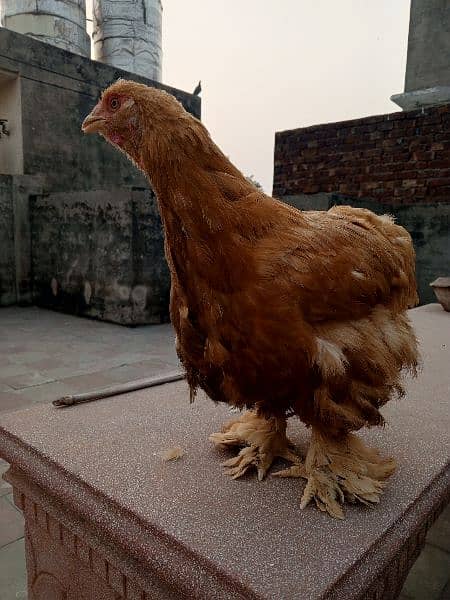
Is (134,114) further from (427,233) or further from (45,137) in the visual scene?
(45,137)

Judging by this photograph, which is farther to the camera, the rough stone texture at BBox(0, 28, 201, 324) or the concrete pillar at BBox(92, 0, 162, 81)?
the concrete pillar at BBox(92, 0, 162, 81)

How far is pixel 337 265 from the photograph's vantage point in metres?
1.01

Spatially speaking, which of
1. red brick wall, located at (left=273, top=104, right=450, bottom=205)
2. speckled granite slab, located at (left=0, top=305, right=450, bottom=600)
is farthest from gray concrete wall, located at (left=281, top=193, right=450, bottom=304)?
speckled granite slab, located at (left=0, top=305, right=450, bottom=600)

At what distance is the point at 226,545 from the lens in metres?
0.96

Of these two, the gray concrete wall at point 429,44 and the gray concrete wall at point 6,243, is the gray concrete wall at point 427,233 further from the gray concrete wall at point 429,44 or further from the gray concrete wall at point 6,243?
the gray concrete wall at point 6,243

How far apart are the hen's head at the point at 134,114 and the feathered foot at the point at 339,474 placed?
0.87 metres

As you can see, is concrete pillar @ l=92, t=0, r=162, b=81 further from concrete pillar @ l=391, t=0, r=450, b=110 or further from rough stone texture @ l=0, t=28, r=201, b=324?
concrete pillar @ l=391, t=0, r=450, b=110

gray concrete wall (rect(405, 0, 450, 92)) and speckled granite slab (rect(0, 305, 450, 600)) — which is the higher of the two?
gray concrete wall (rect(405, 0, 450, 92))

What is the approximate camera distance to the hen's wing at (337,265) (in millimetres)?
978

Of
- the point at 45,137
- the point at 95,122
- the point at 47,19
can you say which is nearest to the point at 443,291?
the point at 95,122

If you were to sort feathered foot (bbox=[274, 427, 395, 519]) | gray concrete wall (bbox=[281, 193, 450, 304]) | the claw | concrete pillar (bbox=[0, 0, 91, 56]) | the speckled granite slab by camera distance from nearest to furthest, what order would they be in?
the speckled granite slab, feathered foot (bbox=[274, 427, 395, 519]), the claw, gray concrete wall (bbox=[281, 193, 450, 304]), concrete pillar (bbox=[0, 0, 91, 56])

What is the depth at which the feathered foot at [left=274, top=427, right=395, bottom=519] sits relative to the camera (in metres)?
1.10

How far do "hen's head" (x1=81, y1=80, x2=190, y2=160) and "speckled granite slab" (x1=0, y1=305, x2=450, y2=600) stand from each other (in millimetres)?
894

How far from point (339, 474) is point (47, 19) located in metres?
10.5
